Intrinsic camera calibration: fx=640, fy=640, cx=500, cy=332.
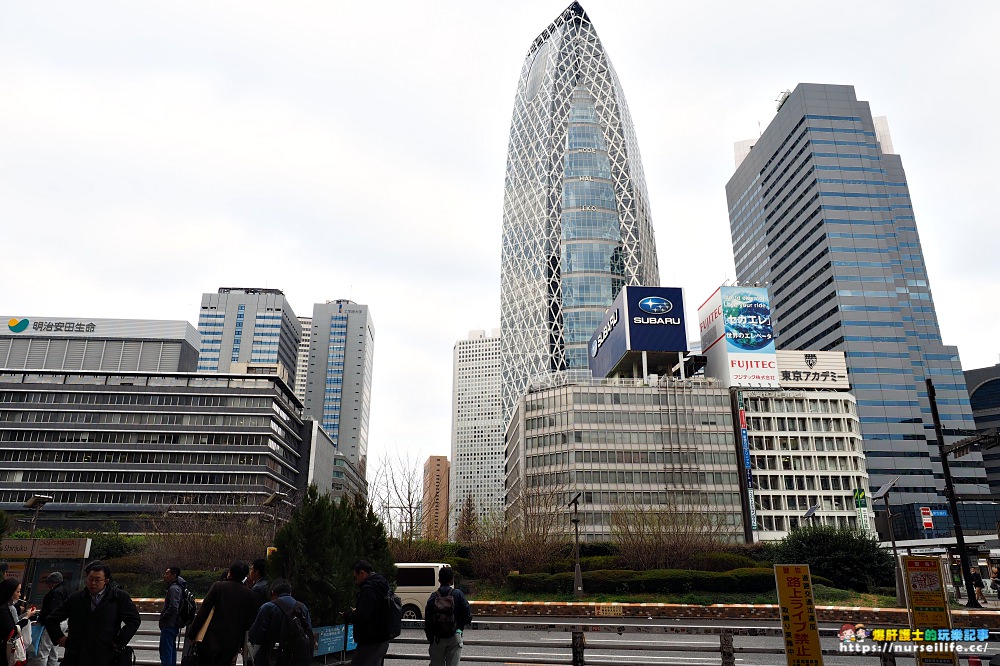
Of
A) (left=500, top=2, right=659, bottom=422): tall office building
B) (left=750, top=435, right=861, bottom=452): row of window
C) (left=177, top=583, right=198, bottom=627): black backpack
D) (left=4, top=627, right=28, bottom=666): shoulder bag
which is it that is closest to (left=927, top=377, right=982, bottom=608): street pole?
(left=177, top=583, right=198, bottom=627): black backpack

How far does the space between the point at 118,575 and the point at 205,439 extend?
5955 cm

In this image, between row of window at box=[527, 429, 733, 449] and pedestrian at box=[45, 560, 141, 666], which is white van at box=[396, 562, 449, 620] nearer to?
pedestrian at box=[45, 560, 141, 666]

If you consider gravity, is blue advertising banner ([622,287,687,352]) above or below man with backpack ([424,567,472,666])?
above

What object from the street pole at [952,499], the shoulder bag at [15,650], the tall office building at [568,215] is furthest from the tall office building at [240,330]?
the shoulder bag at [15,650]

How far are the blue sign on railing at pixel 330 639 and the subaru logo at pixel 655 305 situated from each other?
7721 cm

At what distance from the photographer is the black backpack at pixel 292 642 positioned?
8.76 m

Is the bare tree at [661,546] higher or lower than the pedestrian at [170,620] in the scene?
higher

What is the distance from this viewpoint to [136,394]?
330 feet

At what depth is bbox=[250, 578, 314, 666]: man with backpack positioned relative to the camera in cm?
871

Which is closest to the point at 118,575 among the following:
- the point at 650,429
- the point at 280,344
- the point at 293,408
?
the point at 650,429

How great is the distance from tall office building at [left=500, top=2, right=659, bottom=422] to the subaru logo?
38016 mm

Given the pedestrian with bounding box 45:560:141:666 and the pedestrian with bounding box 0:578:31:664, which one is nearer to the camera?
the pedestrian with bounding box 45:560:141:666

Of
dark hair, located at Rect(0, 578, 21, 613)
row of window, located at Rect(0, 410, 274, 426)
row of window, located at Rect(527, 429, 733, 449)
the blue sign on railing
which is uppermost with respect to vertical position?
row of window, located at Rect(0, 410, 274, 426)

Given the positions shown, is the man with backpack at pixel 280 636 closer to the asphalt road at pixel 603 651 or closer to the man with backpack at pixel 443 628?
the man with backpack at pixel 443 628
